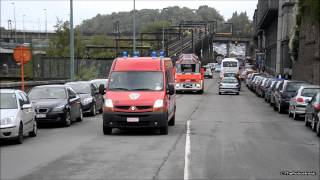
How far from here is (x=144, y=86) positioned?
19109 millimetres

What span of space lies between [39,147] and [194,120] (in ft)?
35.6

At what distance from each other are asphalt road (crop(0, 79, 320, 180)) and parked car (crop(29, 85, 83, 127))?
0.51 meters

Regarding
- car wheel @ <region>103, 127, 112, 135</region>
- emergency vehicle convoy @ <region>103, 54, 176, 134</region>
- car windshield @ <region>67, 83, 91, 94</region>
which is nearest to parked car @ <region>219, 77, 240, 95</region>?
car windshield @ <region>67, 83, 91, 94</region>

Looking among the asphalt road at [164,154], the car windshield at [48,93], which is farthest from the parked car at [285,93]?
the car windshield at [48,93]

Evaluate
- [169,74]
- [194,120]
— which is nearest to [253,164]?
[169,74]


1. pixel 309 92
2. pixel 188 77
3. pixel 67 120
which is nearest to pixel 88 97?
pixel 67 120

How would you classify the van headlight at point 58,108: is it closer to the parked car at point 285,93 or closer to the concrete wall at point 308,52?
the parked car at point 285,93

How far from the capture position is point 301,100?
26.3 m

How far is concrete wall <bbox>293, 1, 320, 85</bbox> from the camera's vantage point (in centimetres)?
4659

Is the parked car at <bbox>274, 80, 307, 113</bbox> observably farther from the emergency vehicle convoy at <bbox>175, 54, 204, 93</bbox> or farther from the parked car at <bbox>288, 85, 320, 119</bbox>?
the emergency vehicle convoy at <bbox>175, 54, 204, 93</bbox>

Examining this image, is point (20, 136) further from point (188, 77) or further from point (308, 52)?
point (308, 52)

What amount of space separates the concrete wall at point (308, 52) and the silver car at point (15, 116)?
29.6 metres

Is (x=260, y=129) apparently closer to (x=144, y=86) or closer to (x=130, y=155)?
(x=144, y=86)

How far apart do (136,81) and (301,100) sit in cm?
990
